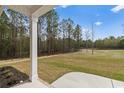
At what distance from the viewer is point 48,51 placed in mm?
4500

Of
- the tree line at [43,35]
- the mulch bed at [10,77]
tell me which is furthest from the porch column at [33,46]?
the tree line at [43,35]

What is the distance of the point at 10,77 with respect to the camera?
4508mm

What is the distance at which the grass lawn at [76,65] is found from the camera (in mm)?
4434

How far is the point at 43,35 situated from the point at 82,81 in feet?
3.93

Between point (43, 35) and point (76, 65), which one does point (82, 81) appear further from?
point (43, 35)

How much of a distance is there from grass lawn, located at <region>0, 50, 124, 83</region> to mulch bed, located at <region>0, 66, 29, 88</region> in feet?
0.34

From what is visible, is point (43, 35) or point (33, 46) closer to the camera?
point (33, 46)

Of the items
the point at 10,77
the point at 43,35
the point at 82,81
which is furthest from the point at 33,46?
the point at 82,81

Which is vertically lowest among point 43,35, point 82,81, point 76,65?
point 82,81

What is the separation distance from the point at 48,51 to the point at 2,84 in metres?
1.07

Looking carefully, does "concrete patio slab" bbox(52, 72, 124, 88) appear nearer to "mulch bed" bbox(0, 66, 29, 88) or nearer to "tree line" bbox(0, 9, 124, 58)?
"tree line" bbox(0, 9, 124, 58)

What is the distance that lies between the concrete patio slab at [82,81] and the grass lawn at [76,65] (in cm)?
8
